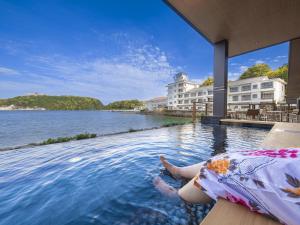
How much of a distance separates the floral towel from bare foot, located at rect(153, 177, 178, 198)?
0.57m

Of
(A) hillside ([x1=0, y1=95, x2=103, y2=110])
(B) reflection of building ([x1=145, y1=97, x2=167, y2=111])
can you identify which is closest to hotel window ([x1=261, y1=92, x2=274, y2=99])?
(B) reflection of building ([x1=145, y1=97, x2=167, y2=111])

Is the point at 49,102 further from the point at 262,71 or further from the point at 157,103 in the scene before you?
the point at 262,71

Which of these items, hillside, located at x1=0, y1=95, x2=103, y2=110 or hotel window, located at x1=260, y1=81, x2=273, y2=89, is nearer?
hotel window, located at x1=260, y1=81, x2=273, y2=89

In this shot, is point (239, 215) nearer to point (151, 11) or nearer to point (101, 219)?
point (101, 219)

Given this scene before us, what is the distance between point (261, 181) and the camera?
1.80 feet

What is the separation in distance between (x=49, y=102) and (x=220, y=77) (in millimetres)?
52834

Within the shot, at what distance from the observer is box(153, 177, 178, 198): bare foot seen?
124cm

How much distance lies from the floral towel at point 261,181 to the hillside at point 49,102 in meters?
55.6

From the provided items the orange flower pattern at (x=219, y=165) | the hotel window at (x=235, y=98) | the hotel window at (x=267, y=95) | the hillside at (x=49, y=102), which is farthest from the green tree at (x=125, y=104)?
the orange flower pattern at (x=219, y=165)

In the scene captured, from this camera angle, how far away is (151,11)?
14477 millimetres

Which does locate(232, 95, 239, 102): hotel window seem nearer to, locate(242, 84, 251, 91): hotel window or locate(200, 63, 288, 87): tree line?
locate(242, 84, 251, 91): hotel window

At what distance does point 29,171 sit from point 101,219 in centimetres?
143

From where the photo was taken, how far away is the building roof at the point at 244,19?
3955 millimetres

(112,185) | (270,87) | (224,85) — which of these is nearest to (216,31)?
(224,85)
